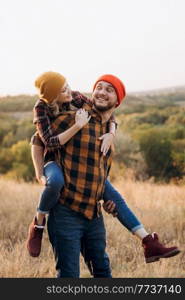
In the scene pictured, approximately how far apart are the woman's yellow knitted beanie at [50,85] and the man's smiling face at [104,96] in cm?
26

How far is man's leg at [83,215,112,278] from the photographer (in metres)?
3.62

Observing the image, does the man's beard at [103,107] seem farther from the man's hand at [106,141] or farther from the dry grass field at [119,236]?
the dry grass field at [119,236]

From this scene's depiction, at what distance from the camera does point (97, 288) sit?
4027 mm

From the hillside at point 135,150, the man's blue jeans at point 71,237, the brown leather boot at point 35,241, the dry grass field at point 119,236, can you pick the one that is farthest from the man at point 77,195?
the hillside at point 135,150

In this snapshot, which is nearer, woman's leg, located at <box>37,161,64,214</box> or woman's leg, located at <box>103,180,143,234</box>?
woman's leg, located at <box>37,161,64,214</box>

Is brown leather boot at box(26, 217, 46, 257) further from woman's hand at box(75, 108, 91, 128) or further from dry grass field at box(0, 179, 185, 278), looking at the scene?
dry grass field at box(0, 179, 185, 278)

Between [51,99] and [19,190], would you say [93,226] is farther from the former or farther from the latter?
[19,190]

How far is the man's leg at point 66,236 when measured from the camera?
11.4 feet

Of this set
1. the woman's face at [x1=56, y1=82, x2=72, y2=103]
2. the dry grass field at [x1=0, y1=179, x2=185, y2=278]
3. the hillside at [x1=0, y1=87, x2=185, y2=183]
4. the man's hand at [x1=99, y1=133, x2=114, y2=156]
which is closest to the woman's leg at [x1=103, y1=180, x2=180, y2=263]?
the man's hand at [x1=99, y1=133, x2=114, y2=156]

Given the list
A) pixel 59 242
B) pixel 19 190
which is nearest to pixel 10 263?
pixel 59 242

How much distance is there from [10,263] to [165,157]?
13.4 metres

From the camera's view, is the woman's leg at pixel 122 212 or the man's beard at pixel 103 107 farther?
the woman's leg at pixel 122 212

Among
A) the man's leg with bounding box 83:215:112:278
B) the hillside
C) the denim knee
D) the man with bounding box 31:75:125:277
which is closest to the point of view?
the denim knee

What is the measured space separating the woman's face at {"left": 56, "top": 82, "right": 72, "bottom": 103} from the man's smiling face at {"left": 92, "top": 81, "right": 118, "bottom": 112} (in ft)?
0.67
